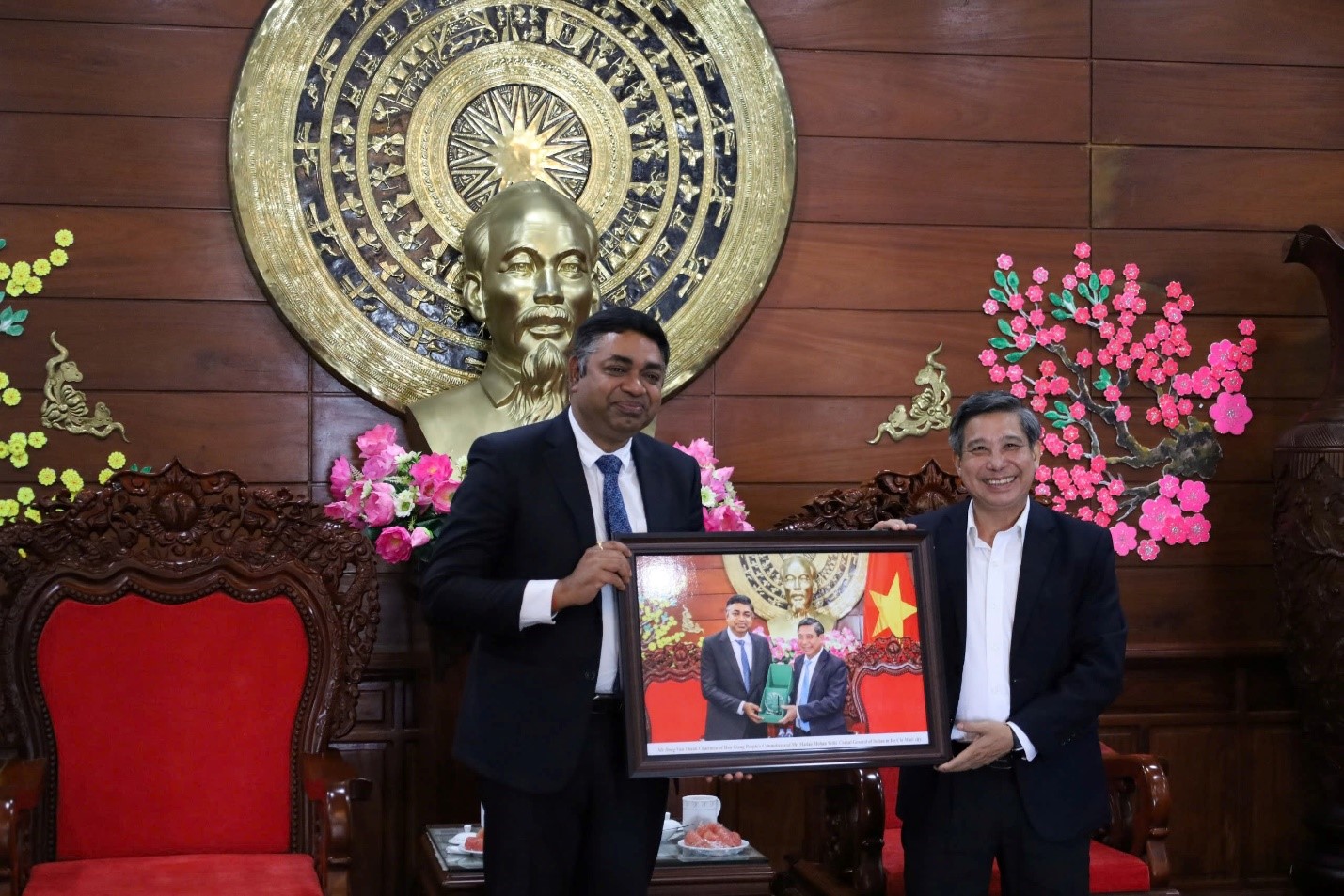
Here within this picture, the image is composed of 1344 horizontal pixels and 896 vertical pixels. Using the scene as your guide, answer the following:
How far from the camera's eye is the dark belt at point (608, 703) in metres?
2.15

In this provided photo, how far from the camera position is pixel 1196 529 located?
399 cm

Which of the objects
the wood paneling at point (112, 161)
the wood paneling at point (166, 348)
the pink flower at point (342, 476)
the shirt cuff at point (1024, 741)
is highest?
the wood paneling at point (112, 161)

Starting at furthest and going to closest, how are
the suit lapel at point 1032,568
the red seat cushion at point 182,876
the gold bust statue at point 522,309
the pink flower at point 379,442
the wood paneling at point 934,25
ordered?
the wood paneling at point 934,25, the gold bust statue at point 522,309, the pink flower at point 379,442, the red seat cushion at point 182,876, the suit lapel at point 1032,568

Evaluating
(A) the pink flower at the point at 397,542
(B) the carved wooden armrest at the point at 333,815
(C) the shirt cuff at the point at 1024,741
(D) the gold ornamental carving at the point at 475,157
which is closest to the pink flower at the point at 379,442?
(D) the gold ornamental carving at the point at 475,157

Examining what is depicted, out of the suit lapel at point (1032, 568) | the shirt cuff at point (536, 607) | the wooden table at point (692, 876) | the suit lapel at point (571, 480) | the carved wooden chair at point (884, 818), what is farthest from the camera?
the carved wooden chair at point (884, 818)

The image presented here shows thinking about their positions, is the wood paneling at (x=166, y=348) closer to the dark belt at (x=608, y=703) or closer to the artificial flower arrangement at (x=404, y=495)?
the artificial flower arrangement at (x=404, y=495)

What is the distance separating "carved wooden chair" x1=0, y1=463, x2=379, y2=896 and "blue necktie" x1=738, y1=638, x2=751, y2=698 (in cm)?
84

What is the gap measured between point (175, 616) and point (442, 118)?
1.50 m

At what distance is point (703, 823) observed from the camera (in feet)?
9.12

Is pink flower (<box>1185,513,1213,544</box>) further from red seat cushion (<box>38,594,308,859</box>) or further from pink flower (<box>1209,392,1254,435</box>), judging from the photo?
red seat cushion (<box>38,594,308,859</box>)

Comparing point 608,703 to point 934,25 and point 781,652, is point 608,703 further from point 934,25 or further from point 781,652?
point 934,25

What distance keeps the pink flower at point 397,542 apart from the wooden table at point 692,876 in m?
0.73

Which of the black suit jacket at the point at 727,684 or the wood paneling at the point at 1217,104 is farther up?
the wood paneling at the point at 1217,104

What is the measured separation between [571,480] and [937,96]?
2.20 m
